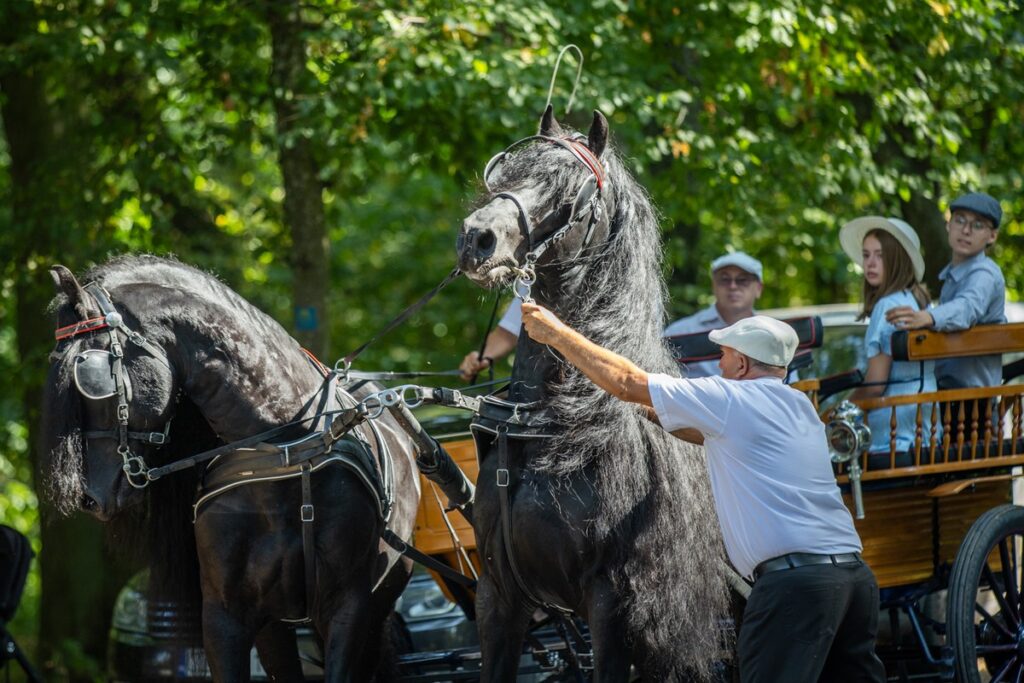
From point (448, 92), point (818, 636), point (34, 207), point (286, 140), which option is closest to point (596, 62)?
point (448, 92)

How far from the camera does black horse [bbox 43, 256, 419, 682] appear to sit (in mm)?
4211

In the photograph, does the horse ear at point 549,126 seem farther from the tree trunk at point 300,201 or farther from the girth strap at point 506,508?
the tree trunk at point 300,201

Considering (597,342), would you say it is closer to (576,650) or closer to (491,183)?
(491,183)

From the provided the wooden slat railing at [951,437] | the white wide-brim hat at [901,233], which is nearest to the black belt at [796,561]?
the wooden slat railing at [951,437]

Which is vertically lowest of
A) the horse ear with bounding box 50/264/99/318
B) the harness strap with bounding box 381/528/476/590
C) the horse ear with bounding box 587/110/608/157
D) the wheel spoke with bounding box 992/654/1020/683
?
the wheel spoke with bounding box 992/654/1020/683

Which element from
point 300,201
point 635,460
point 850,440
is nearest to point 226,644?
point 635,460

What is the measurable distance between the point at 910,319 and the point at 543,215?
2.06 m

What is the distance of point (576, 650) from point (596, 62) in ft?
15.6

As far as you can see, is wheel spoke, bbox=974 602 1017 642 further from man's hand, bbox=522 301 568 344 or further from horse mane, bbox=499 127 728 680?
man's hand, bbox=522 301 568 344

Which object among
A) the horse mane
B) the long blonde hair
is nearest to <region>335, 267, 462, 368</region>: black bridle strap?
the horse mane

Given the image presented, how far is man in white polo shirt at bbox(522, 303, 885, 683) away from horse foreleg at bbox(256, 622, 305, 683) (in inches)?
69.8

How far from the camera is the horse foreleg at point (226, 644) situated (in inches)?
172

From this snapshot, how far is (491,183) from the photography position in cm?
411

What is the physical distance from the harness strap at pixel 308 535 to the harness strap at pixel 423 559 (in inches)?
14.6
